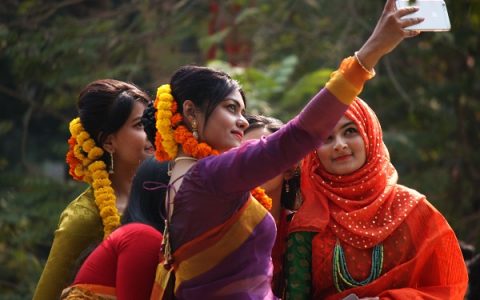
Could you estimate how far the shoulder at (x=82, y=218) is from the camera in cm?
437

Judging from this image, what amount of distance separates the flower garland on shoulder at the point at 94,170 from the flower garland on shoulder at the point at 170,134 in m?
0.86

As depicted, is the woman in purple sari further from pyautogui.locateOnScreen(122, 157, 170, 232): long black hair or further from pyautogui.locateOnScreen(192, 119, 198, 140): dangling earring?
pyautogui.locateOnScreen(122, 157, 170, 232): long black hair

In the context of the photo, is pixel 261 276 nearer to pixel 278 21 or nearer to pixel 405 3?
pixel 405 3

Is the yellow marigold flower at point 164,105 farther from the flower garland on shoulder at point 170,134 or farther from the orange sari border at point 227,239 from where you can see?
the orange sari border at point 227,239

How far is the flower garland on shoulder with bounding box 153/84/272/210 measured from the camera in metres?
3.45

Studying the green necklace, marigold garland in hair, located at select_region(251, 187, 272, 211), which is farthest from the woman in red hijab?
marigold garland in hair, located at select_region(251, 187, 272, 211)

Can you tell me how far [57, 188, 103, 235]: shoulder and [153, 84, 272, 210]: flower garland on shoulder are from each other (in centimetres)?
90

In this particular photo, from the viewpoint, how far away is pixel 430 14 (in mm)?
3215

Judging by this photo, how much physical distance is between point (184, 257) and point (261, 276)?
0.84 ft

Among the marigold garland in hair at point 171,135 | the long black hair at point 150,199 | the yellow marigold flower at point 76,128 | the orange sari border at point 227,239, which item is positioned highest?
the marigold garland in hair at point 171,135

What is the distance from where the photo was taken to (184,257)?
3.43m

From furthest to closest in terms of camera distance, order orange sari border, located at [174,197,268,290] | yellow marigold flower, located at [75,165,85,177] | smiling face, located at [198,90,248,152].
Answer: yellow marigold flower, located at [75,165,85,177]
smiling face, located at [198,90,248,152]
orange sari border, located at [174,197,268,290]

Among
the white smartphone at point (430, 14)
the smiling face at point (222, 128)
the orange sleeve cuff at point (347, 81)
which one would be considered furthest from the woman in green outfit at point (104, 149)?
the white smartphone at point (430, 14)

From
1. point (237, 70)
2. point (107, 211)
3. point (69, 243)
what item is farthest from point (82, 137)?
point (237, 70)
